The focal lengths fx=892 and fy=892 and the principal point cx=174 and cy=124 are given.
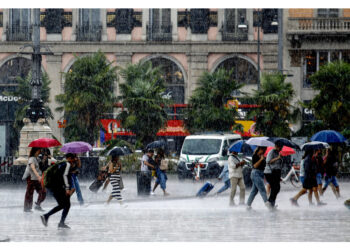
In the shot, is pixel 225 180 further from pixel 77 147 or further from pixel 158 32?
pixel 158 32

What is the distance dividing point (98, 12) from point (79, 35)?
76cm

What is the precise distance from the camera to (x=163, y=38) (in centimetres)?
2325

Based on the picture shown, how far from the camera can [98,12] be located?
2116cm

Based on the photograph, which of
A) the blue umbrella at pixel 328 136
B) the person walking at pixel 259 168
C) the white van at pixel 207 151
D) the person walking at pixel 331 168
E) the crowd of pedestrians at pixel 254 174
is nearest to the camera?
the crowd of pedestrians at pixel 254 174

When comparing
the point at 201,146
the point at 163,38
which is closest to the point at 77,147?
the point at 163,38

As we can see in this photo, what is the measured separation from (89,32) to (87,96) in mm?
1830

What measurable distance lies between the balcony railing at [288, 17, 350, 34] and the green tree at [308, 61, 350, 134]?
36.2 inches

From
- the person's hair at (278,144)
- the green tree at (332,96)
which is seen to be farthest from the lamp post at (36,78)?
the green tree at (332,96)

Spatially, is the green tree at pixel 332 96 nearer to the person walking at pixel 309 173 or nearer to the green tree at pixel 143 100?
the person walking at pixel 309 173

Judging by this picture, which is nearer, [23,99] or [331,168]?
[331,168]

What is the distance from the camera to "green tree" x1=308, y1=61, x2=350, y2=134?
20.8m

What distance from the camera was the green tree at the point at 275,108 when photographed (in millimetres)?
21672

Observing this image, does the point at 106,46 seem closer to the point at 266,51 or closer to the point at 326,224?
the point at 266,51

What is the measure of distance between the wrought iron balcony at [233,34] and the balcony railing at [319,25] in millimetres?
1338
